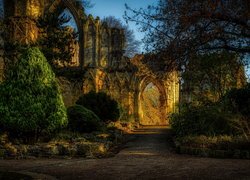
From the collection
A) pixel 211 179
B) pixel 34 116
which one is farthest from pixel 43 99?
pixel 211 179

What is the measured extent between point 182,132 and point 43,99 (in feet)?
20.1

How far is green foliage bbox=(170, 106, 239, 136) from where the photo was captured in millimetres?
14675

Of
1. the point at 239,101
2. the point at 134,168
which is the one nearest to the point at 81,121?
the point at 239,101

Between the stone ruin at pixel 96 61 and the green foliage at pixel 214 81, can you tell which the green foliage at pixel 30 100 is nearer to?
the stone ruin at pixel 96 61

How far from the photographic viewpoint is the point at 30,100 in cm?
1298

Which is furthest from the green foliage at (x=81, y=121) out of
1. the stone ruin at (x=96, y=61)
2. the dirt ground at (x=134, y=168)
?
the dirt ground at (x=134, y=168)

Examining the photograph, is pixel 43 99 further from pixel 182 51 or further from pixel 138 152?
pixel 182 51

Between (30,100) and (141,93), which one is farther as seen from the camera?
(141,93)

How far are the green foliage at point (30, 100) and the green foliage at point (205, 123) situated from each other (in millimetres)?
5150

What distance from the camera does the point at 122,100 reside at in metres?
42.1

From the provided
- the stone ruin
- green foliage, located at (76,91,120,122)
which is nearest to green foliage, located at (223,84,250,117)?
the stone ruin

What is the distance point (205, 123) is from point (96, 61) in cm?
2230

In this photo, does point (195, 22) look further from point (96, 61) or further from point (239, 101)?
point (96, 61)

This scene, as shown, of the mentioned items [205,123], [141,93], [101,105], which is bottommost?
[205,123]
